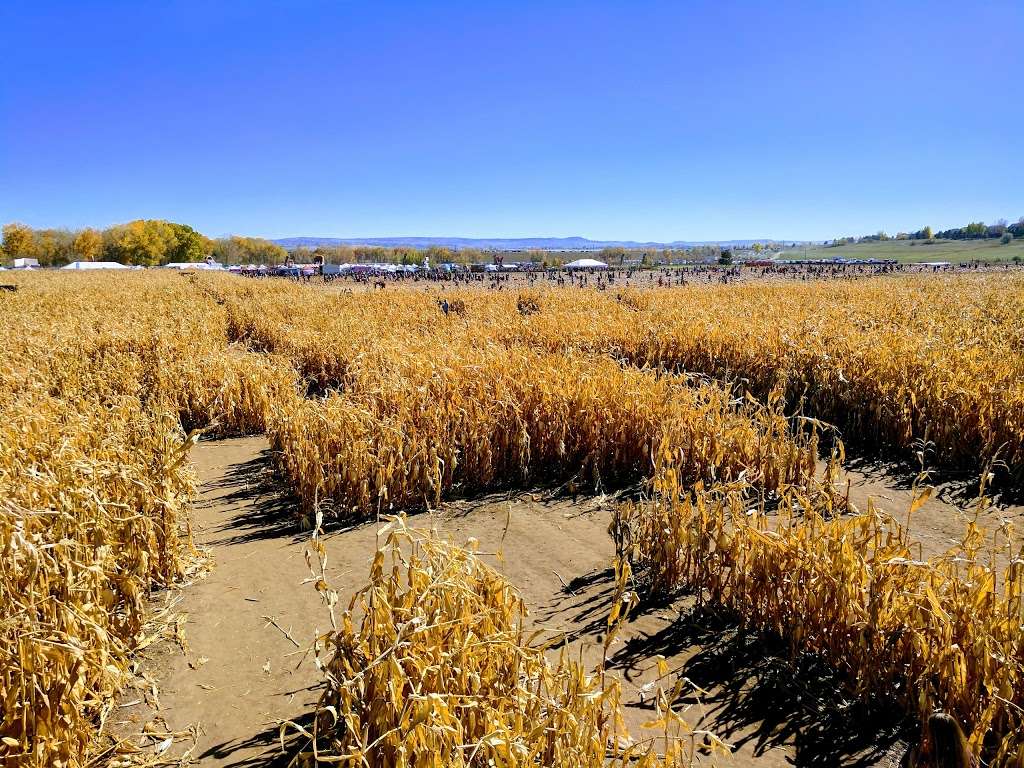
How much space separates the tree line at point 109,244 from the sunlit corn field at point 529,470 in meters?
125

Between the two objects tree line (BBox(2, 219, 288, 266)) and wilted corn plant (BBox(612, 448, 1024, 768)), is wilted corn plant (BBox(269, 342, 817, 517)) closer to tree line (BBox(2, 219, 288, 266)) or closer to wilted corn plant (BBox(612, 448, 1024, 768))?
wilted corn plant (BBox(612, 448, 1024, 768))

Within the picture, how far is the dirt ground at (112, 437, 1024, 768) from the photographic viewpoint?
3004mm

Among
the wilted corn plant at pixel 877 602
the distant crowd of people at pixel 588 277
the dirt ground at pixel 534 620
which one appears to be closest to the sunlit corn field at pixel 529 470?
the wilted corn plant at pixel 877 602

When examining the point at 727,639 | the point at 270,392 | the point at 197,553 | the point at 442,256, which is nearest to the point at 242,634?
the point at 197,553

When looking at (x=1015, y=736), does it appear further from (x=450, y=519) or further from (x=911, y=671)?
(x=450, y=519)

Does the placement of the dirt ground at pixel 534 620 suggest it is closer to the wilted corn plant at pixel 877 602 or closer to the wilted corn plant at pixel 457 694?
the wilted corn plant at pixel 877 602

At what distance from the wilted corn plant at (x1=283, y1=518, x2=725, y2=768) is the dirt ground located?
49cm

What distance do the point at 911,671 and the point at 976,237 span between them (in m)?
247

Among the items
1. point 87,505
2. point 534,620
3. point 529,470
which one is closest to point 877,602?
point 534,620

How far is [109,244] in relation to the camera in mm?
120188

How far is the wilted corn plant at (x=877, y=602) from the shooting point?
2604 millimetres

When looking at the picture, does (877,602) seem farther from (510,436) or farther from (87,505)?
(87,505)

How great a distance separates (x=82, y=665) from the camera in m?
2.53

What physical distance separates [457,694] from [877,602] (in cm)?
232
